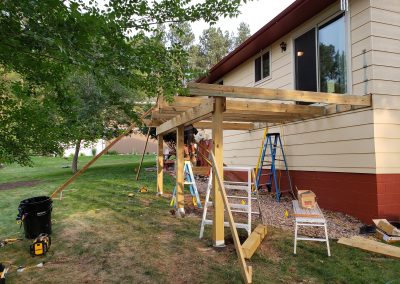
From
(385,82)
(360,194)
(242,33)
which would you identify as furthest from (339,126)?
(242,33)

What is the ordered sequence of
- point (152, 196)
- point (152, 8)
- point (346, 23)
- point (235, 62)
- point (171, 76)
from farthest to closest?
1. point (235, 62)
2. point (152, 196)
3. point (346, 23)
4. point (152, 8)
5. point (171, 76)

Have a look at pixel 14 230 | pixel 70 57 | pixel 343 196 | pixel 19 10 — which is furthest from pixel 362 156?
pixel 14 230

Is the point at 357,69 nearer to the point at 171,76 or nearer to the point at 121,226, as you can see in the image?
the point at 171,76

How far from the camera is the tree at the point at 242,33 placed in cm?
3538

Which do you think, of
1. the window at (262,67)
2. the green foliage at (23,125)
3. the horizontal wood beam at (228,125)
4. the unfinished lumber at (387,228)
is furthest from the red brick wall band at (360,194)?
the green foliage at (23,125)

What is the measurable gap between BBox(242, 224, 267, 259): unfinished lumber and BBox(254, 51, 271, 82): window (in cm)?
526

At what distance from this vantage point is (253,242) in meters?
4.25

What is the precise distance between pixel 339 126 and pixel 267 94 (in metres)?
2.32

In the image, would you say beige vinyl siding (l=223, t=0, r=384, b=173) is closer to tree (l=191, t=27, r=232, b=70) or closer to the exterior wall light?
the exterior wall light

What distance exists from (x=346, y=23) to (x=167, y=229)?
5.42m

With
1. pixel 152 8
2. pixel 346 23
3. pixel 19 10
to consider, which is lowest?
pixel 19 10

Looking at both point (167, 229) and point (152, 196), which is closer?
point (167, 229)

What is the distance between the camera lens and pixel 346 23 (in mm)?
5996

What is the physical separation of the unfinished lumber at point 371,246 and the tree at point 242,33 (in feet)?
109
